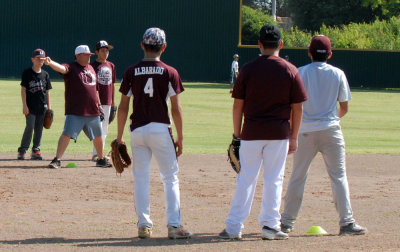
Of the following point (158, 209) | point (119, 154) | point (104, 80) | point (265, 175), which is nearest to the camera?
point (265, 175)

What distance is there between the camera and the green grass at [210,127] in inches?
589

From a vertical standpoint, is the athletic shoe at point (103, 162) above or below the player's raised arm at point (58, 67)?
below

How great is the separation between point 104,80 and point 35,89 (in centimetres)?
122

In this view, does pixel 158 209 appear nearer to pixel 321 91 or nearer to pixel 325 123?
pixel 325 123

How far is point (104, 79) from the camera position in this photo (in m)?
12.2

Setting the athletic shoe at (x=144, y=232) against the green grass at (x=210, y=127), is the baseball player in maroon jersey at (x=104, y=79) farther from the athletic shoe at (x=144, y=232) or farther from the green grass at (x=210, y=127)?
the athletic shoe at (x=144, y=232)

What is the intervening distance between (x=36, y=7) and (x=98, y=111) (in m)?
37.1

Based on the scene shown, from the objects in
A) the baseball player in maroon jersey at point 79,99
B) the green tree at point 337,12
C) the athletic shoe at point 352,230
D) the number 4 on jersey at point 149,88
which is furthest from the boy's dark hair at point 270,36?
the green tree at point 337,12

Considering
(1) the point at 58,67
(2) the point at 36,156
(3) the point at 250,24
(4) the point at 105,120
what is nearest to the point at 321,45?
(1) the point at 58,67

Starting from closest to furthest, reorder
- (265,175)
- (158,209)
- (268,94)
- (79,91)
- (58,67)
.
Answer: (268,94) < (265,175) < (158,209) < (58,67) < (79,91)

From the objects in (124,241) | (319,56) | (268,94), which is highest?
(319,56)

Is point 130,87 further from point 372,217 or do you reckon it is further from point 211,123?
point 211,123

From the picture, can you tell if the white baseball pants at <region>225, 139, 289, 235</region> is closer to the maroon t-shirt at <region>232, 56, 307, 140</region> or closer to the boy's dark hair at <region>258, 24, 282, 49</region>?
the maroon t-shirt at <region>232, 56, 307, 140</region>

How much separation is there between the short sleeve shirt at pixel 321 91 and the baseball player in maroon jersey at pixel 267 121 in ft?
1.22
